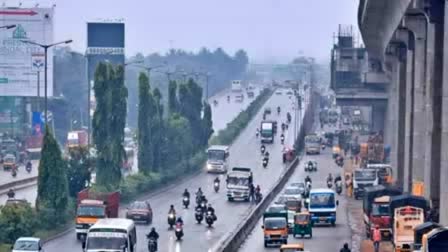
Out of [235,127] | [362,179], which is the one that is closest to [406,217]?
[362,179]

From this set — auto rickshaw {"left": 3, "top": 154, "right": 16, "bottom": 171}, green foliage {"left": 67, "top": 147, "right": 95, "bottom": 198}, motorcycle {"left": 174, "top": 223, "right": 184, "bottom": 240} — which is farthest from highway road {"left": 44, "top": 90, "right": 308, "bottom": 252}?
auto rickshaw {"left": 3, "top": 154, "right": 16, "bottom": 171}

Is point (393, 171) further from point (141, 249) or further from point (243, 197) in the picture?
point (141, 249)

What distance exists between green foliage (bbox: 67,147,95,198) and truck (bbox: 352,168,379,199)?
14.2 meters

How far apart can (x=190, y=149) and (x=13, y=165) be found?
10.7 m

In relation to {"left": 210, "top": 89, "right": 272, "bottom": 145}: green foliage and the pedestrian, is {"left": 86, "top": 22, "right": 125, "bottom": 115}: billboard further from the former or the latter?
the pedestrian

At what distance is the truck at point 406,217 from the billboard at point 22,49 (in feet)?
142

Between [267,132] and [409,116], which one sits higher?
[409,116]

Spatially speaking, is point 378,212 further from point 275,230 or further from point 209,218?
point 209,218

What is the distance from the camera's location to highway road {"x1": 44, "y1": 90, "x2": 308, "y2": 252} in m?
53.2

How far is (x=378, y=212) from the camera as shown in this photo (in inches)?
2196

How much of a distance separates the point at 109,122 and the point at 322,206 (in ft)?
39.0

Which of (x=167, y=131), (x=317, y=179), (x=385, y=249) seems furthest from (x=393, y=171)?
(x=385, y=249)

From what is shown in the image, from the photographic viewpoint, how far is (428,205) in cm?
5184

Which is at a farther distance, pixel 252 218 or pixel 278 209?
pixel 252 218
